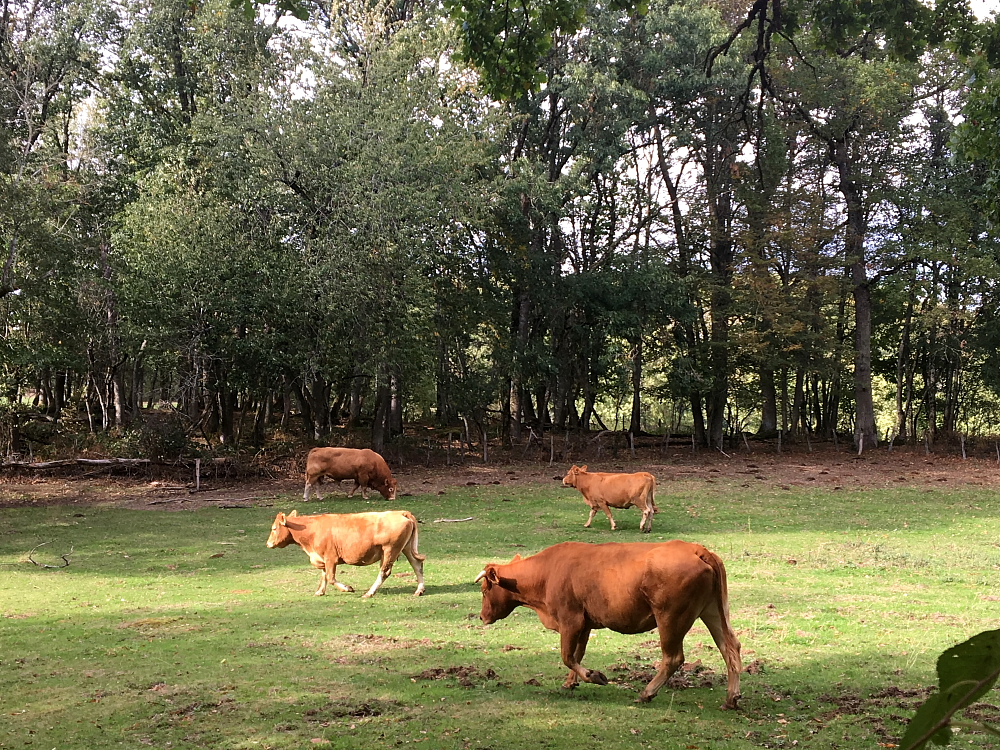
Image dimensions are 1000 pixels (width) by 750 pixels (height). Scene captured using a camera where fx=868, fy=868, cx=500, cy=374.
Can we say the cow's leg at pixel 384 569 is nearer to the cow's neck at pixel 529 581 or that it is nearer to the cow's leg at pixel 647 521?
the cow's neck at pixel 529 581

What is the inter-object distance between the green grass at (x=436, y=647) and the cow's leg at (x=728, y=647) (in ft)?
0.53

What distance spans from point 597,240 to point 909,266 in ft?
39.4

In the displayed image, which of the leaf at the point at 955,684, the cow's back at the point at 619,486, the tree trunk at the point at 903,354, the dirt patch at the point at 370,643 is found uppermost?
the tree trunk at the point at 903,354

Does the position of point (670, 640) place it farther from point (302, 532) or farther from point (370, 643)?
point (302, 532)

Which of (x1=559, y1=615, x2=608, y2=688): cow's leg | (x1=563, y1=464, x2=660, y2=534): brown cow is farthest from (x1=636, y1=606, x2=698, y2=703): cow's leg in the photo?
(x1=563, y1=464, x2=660, y2=534): brown cow

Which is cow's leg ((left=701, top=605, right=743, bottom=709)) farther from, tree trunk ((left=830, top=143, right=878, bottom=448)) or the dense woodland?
tree trunk ((left=830, top=143, right=878, bottom=448))

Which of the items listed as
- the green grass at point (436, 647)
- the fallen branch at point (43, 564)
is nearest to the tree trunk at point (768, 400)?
the green grass at point (436, 647)

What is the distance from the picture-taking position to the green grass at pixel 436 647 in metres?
6.05

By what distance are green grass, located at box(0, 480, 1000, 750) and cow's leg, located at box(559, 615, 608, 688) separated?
4.8 inches

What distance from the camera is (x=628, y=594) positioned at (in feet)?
21.6

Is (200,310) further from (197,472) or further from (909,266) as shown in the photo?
(909,266)

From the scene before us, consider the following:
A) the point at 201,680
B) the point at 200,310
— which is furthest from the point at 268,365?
the point at 201,680

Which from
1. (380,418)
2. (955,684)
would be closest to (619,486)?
(380,418)

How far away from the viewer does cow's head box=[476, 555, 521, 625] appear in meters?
7.47
